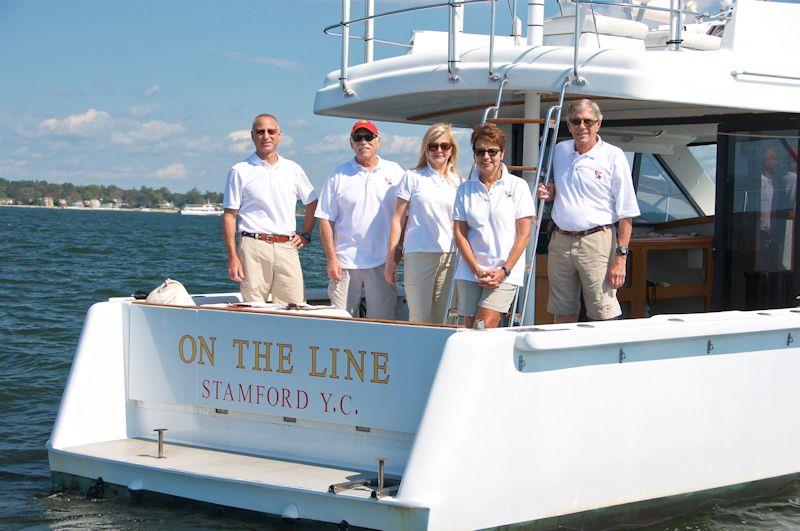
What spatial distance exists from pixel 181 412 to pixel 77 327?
10.3 meters

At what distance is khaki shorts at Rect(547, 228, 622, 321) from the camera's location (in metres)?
6.30

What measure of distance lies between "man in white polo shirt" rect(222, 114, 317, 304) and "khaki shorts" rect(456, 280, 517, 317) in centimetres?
129

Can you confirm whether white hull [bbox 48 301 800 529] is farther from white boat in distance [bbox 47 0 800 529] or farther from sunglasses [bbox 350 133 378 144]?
sunglasses [bbox 350 133 378 144]

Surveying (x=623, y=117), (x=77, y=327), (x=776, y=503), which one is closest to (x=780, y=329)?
(x=776, y=503)

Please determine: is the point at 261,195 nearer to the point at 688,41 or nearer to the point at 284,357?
the point at 284,357

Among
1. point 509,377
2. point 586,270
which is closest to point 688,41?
point 586,270

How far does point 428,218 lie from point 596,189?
95 cm

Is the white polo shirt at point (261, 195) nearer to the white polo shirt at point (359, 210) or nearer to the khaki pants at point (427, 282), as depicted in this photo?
the white polo shirt at point (359, 210)

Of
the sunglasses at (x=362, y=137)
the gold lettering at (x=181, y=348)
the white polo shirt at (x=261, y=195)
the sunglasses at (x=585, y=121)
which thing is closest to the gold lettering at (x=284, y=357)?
the gold lettering at (x=181, y=348)

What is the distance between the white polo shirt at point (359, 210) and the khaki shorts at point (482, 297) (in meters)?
1.02

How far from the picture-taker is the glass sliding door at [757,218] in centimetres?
730

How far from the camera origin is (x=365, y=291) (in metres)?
7.01

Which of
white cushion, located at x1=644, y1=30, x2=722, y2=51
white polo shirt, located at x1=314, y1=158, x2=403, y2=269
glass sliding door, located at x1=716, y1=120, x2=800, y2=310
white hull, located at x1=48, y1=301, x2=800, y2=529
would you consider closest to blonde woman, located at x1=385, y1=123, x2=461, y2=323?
white polo shirt, located at x1=314, y1=158, x2=403, y2=269

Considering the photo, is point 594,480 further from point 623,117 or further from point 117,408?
point 623,117
